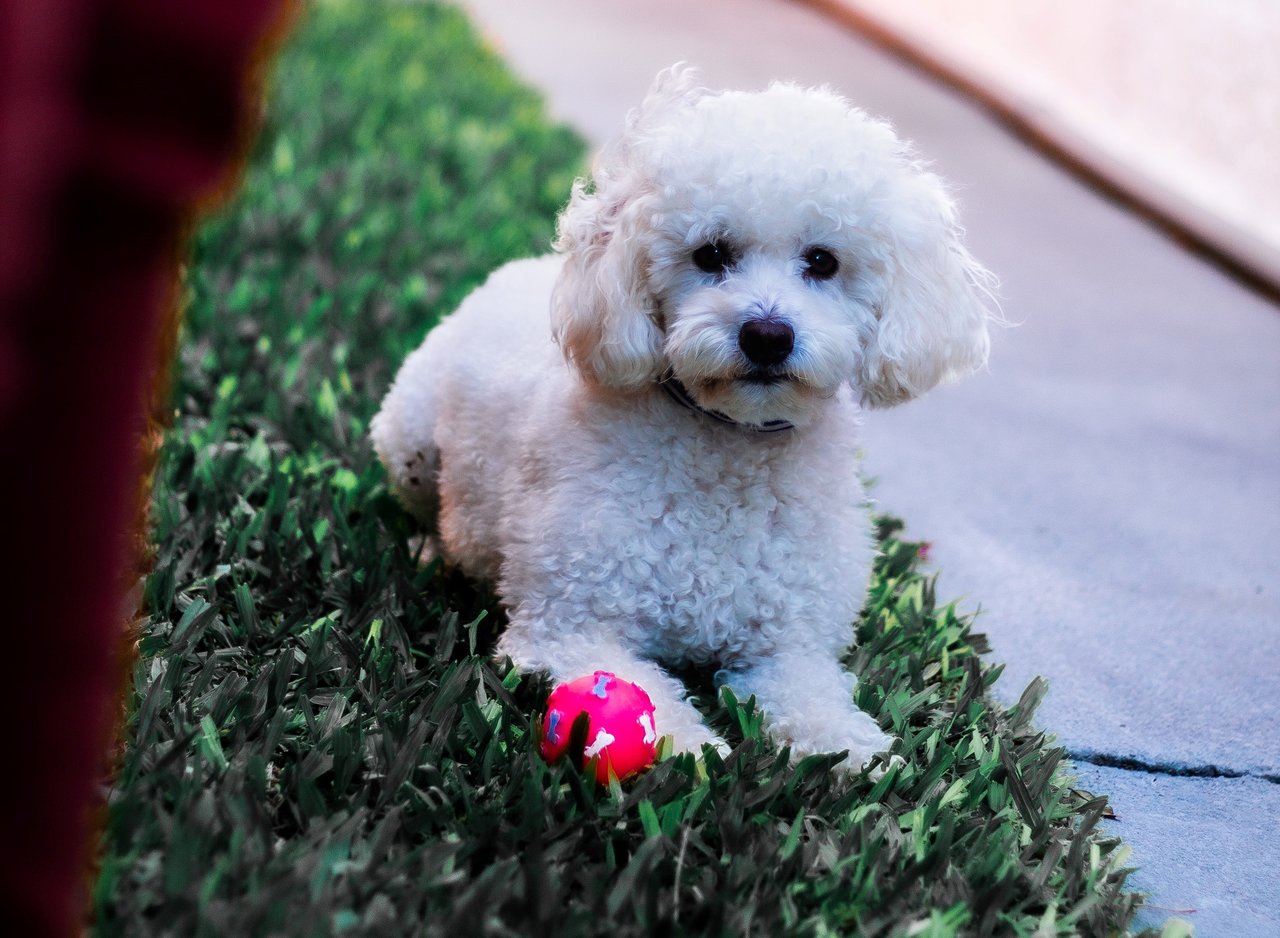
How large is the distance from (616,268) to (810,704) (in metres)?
0.80

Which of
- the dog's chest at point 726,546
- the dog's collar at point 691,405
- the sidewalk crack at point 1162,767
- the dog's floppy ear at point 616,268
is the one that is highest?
the dog's floppy ear at point 616,268

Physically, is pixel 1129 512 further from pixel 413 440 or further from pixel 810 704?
pixel 413 440

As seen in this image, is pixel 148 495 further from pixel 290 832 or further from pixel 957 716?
pixel 957 716

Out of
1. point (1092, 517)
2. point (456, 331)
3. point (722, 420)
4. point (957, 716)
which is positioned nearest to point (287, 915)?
point (722, 420)

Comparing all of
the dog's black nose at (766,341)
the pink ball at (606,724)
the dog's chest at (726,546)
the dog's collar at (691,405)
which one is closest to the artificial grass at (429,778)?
the pink ball at (606,724)

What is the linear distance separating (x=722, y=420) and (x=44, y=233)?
1479mm

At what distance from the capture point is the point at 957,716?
2.53 m

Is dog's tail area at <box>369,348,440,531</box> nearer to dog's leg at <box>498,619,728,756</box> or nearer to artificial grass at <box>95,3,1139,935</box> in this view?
artificial grass at <box>95,3,1139,935</box>

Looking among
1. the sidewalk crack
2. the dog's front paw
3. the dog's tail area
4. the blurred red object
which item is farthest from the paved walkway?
the blurred red object

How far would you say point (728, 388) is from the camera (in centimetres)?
229

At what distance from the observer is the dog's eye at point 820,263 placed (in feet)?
7.71

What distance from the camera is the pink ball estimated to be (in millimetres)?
2174

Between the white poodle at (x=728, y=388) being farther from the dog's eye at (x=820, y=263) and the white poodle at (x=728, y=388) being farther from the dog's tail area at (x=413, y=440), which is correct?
the dog's tail area at (x=413, y=440)

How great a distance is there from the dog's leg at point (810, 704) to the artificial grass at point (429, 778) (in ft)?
0.20
